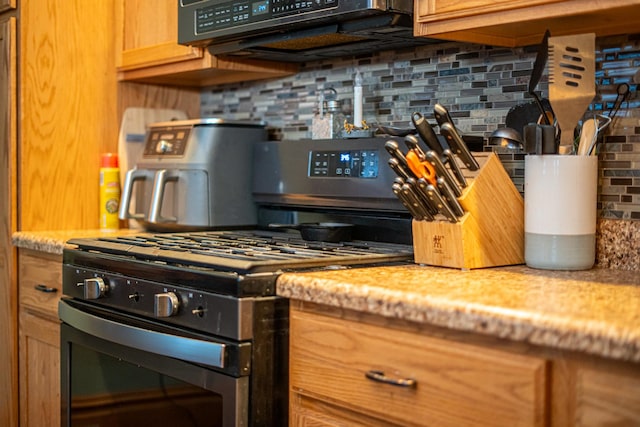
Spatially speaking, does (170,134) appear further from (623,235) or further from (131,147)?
(623,235)

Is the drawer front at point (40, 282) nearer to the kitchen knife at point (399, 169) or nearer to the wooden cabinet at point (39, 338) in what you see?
the wooden cabinet at point (39, 338)

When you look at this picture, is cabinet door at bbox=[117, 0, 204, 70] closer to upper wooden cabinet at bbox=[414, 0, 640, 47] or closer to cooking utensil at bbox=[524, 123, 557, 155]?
upper wooden cabinet at bbox=[414, 0, 640, 47]

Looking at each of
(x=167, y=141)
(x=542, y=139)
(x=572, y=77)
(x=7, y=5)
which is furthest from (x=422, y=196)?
(x=7, y=5)

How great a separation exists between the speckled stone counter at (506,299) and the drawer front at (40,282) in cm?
101

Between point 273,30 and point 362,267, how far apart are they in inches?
28.5

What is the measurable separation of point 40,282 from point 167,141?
54cm

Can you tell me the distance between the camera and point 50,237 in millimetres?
2328

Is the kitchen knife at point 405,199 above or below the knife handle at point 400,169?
below

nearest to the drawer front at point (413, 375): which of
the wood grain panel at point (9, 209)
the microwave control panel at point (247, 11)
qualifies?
the microwave control panel at point (247, 11)

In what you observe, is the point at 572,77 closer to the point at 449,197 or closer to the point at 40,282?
the point at 449,197

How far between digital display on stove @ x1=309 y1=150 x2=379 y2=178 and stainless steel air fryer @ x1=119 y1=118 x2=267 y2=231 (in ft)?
0.92

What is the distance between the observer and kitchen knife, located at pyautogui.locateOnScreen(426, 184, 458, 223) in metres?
1.59

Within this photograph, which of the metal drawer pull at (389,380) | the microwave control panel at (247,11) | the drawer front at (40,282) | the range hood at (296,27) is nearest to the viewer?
the metal drawer pull at (389,380)

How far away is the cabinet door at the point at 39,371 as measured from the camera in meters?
2.30
